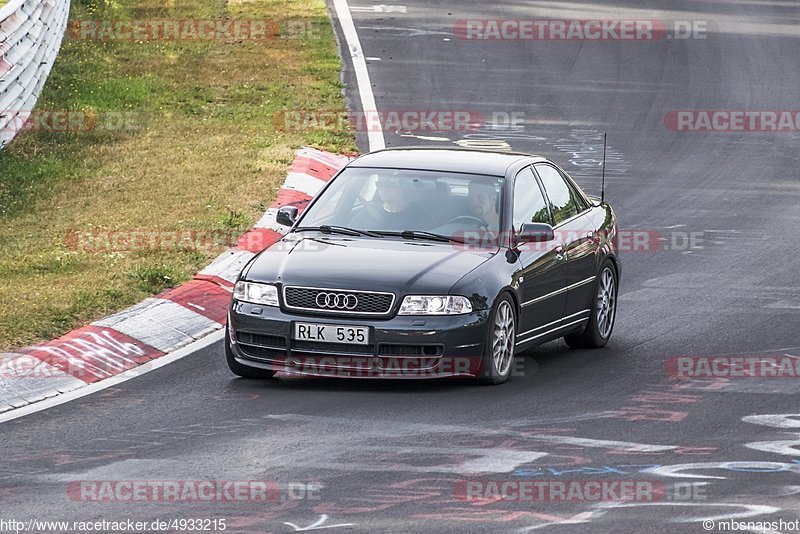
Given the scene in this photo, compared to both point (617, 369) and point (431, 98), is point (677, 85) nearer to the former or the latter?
point (431, 98)

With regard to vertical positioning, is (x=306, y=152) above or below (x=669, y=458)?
above

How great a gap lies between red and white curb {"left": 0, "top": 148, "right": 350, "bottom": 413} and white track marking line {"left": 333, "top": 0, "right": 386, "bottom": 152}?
5873 mm

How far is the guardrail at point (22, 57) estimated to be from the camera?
61.3ft

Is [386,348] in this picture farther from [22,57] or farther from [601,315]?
[22,57]

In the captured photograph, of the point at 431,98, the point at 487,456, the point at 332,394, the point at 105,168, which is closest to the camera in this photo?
the point at 487,456

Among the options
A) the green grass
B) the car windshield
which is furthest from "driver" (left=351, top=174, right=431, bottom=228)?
the green grass

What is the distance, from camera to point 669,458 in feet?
28.9

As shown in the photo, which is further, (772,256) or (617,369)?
(772,256)

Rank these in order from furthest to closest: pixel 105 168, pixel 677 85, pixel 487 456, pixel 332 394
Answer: pixel 677 85
pixel 105 168
pixel 332 394
pixel 487 456

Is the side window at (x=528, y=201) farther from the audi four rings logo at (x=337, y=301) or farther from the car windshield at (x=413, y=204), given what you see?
the audi four rings logo at (x=337, y=301)

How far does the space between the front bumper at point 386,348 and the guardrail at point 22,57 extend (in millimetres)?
8870

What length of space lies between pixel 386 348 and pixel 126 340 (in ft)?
7.62

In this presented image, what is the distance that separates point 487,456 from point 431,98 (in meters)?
15.3

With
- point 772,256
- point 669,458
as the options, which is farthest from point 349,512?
point 772,256
